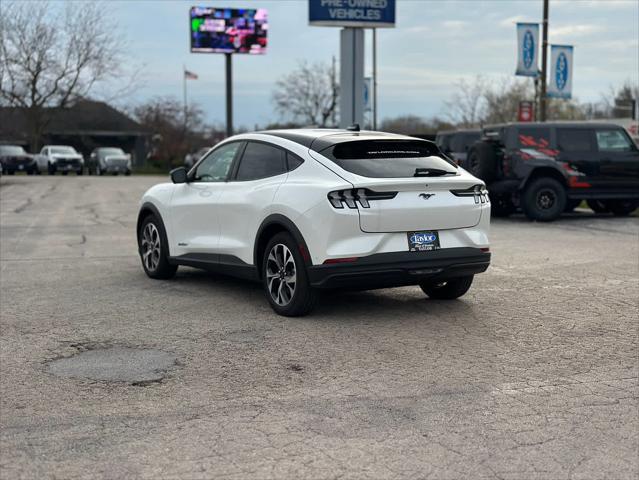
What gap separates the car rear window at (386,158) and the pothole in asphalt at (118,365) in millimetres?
2305

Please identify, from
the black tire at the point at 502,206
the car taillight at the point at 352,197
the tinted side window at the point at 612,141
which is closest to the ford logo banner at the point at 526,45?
the black tire at the point at 502,206

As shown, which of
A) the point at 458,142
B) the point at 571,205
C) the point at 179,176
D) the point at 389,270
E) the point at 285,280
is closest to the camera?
the point at 389,270

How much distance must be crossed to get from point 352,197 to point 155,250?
3476mm

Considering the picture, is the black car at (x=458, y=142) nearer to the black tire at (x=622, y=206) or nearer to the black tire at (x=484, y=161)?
the black tire at (x=484, y=161)

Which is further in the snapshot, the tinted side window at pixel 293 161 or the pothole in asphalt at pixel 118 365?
the tinted side window at pixel 293 161

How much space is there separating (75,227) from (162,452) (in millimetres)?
12884

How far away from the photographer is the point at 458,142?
67.5 feet

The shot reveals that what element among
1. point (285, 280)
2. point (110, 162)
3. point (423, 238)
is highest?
point (423, 238)

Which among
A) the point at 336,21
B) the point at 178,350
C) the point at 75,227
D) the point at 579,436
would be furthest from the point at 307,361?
the point at 336,21

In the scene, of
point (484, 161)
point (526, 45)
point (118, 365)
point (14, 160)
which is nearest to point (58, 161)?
→ point (14, 160)

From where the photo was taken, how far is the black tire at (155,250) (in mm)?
9297

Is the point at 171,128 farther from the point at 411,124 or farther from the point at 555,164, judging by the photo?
the point at 555,164

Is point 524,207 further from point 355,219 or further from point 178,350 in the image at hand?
point 178,350

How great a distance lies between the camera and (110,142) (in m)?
74.1
